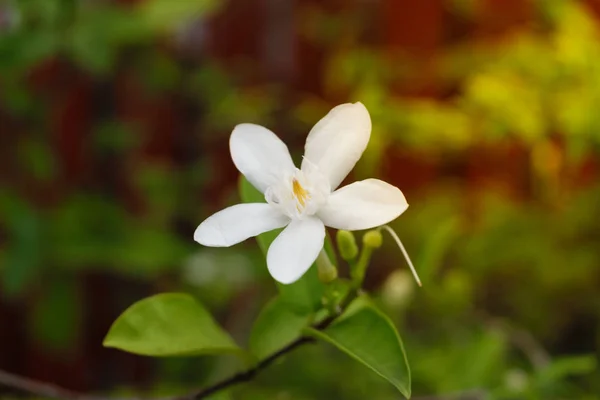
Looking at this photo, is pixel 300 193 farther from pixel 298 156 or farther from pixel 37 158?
pixel 298 156

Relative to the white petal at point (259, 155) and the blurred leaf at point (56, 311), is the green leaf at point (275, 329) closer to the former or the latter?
the white petal at point (259, 155)

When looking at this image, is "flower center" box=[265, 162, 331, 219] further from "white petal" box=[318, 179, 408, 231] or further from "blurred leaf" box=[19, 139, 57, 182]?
"blurred leaf" box=[19, 139, 57, 182]

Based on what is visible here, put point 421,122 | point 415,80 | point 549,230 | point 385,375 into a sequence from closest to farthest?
point 385,375 < point 421,122 < point 549,230 < point 415,80

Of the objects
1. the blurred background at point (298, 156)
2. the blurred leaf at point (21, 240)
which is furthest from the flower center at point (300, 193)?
the blurred leaf at point (21, 240)

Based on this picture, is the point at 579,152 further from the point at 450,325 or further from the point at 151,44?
the point at 151,44

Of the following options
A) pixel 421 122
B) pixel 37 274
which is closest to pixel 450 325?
pixel 421 122

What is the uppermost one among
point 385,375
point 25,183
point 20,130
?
point 385,375

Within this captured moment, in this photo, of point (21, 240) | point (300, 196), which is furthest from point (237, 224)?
point (21, 240)

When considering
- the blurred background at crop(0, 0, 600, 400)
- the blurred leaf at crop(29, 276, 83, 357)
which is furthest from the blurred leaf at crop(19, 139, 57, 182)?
the blurred leaf at crop(29, 276, 83, 357)
